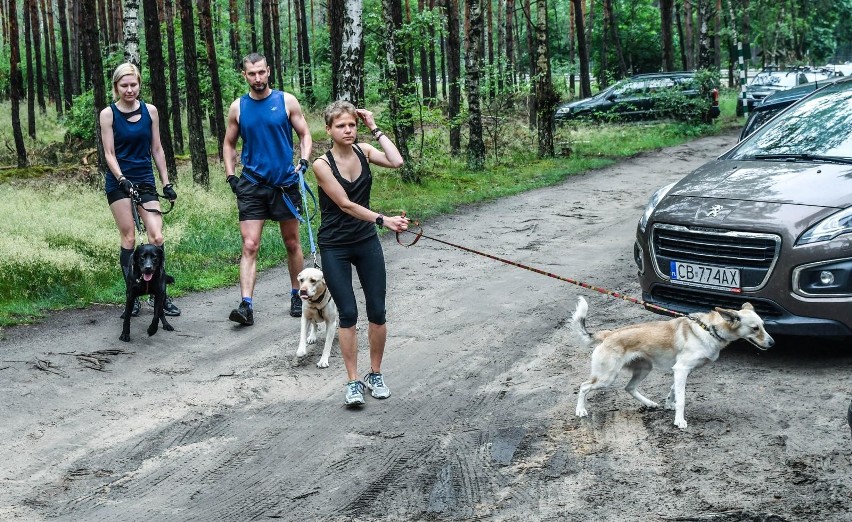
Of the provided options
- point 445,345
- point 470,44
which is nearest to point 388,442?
point 445,345

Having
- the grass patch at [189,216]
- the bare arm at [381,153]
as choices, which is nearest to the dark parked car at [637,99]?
Answer: the grass patch at [189,216]

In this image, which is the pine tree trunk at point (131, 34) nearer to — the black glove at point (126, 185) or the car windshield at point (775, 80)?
the black glove at point (126, 185)

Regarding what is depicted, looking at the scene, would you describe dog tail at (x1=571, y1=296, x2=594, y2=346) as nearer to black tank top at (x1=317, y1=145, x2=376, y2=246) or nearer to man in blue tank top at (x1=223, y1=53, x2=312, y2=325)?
black tank top at (x1=317, y1=145, x2=376, y2=246)

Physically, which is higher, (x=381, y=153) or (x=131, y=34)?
(x=131, y=34)

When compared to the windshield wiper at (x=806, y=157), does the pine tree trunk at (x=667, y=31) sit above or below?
above

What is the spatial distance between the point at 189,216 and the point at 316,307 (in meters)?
7.35

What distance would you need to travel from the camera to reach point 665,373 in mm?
6715

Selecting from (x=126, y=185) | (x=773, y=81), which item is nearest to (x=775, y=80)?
(x=773, y=81)

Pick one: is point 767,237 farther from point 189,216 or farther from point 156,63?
point 156,63

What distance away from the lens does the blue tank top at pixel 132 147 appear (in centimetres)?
820

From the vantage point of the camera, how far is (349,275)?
625 cm

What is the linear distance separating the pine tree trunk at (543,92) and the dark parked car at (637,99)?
4.95 m

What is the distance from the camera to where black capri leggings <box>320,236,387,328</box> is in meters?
6.20

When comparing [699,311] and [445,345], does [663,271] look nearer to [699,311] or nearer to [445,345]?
[699,311]
